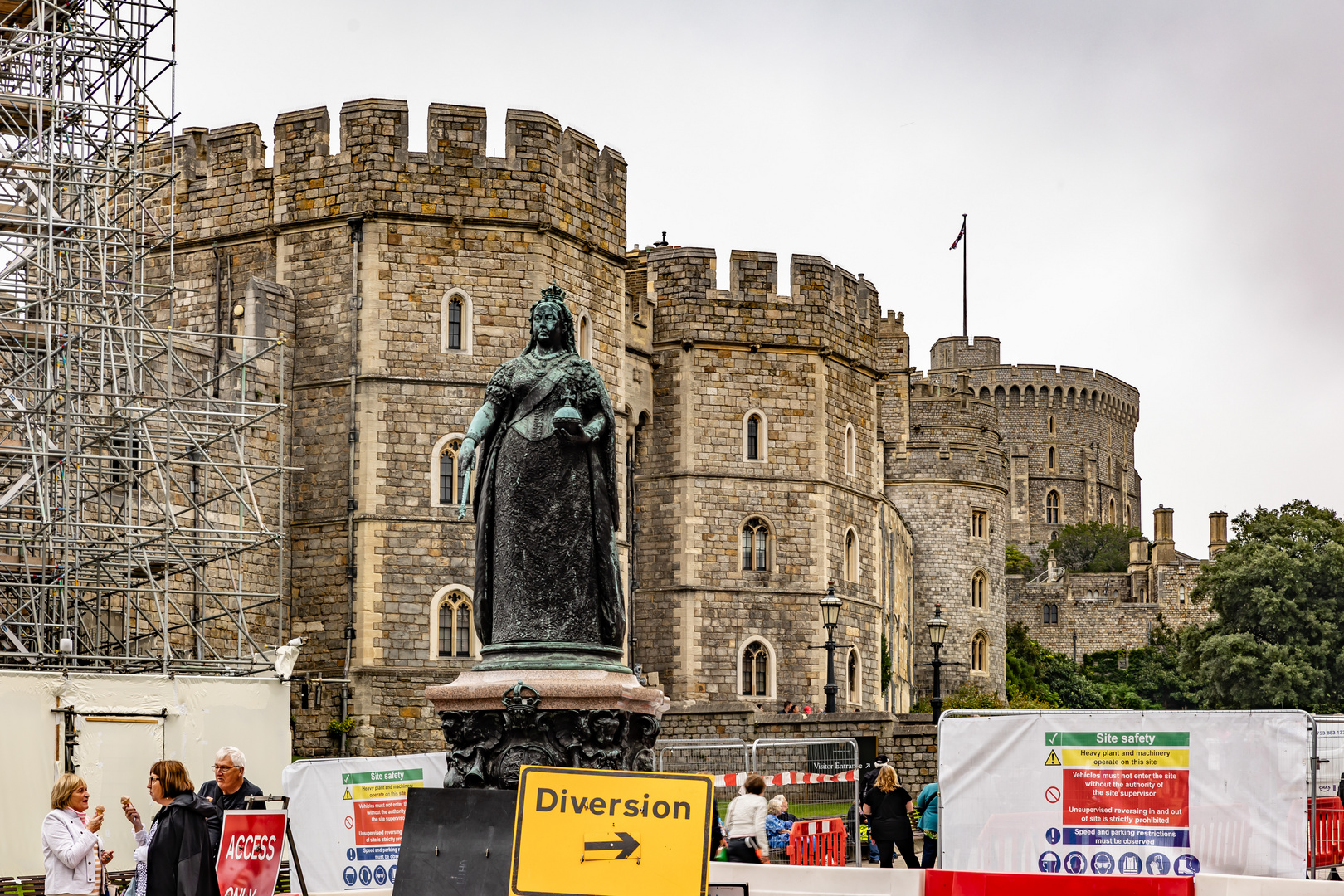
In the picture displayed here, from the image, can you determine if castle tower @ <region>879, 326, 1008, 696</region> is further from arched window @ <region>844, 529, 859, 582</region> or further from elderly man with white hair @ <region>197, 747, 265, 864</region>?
elderly man with white hair @ <region>197, 747, 265, 864</region>

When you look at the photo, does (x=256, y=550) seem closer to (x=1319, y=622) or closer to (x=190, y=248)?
(x=190, y=248)

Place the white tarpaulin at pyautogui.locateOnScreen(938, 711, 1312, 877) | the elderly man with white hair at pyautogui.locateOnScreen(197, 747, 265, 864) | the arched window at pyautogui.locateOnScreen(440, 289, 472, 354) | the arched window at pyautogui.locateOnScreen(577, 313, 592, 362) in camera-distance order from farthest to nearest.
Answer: the arched window at pyautogui.locateOnScreen(577, 313, 592, 362) < the arched window at pyautogui.locateOnScreen(440, 289, 472, 354) < the white tarpaulin at pyautogui.locateOnScreen(938, 711, 1312, 877) < the elderly man with white hair at pyautogui.locateOnScreen(197, 747, 265, 864)

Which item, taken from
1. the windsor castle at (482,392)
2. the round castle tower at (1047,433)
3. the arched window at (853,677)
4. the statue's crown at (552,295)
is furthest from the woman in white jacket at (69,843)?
the round castle tower at (1047,433)

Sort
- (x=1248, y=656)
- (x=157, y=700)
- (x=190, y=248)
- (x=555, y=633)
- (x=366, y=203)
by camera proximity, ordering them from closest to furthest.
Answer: (x=555, y=633), (x=157, y=700), (x=366, y=203), (x=190, y=248), (x=1248, y=656)

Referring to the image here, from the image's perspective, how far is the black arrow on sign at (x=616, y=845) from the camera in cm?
830

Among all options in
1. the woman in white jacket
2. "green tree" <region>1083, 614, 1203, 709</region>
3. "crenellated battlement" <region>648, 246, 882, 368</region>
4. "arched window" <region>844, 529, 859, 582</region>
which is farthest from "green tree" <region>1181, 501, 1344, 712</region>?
the woman in white jacket

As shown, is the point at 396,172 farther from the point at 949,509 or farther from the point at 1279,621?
the point at 1279,621

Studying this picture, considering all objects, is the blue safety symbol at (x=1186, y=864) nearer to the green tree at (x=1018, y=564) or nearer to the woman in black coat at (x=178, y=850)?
the woman in black coat at (x=178, y=850)

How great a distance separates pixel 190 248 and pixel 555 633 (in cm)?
2142

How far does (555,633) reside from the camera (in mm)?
10617

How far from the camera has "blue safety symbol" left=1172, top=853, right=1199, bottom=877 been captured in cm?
1265

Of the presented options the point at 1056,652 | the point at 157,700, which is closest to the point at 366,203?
the point at 157,700

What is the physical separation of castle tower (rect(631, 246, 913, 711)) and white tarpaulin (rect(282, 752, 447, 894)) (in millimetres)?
Result: 18871

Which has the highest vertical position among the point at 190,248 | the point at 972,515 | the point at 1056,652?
the point at 190,248
